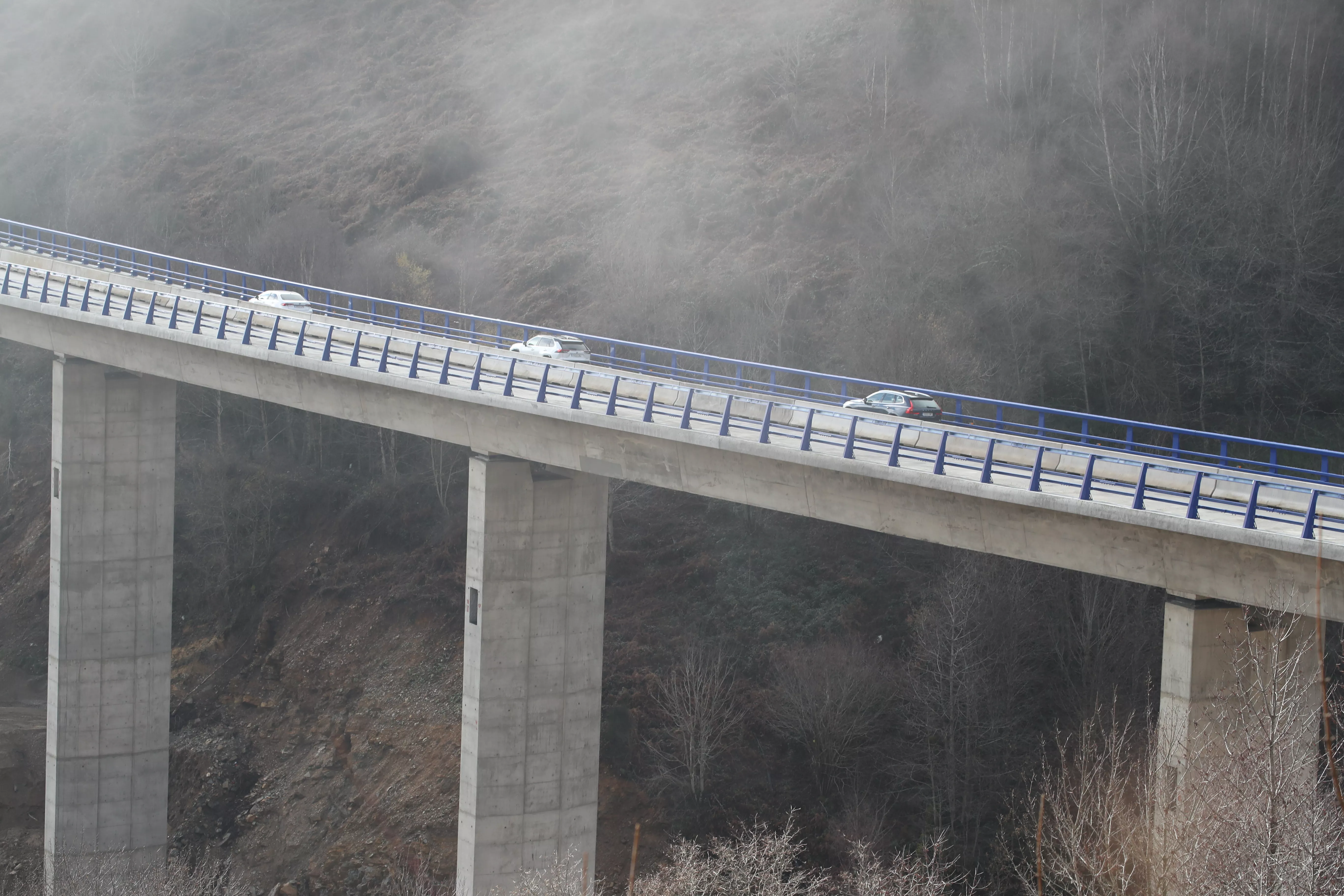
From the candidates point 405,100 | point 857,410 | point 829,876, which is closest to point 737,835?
point 829,876

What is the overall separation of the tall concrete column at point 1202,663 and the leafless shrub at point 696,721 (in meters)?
17.0

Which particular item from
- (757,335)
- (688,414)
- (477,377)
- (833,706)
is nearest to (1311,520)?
(688,414)

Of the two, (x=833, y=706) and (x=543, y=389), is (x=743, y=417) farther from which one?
(x=833, y=706)

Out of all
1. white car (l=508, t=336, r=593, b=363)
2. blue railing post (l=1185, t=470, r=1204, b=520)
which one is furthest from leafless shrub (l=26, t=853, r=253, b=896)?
blue railing post (l=1185, t=470, r=1204, b=520)

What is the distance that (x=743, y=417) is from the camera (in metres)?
24.3

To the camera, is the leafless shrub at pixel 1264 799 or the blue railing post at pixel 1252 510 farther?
the blue railing post at pixel 1252 510

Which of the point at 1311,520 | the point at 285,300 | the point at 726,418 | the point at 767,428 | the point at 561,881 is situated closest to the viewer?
the point at 1311,520

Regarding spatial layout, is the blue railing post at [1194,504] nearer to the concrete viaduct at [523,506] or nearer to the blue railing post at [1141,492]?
the concrete viaduct at [523,506]

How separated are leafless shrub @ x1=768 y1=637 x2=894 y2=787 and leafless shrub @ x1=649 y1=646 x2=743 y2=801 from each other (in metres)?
1.25

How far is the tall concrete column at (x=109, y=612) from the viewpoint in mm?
33188

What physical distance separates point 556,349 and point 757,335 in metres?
13.1

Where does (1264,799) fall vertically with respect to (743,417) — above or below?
below

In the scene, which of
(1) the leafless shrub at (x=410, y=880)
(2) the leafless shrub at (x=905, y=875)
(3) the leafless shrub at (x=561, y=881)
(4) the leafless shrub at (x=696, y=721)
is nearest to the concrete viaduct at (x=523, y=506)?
(3) the leafless shrub at (x=561, y=881)

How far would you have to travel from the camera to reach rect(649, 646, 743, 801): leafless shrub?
33.8 m
